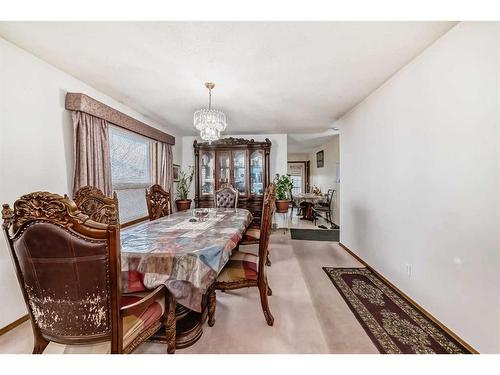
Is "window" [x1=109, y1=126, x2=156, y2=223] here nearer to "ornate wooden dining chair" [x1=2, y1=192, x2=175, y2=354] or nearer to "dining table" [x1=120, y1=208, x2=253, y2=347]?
"dining table" [x1=120, y1=208, x2=253, y2=347]

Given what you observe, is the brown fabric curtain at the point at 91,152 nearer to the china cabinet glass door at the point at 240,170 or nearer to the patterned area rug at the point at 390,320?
the china cabinet glass door at the point at 240,170

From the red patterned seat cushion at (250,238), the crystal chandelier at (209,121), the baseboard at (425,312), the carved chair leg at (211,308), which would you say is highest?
the crystal chandelier at (209,121)

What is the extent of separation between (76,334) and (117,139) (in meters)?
2.79

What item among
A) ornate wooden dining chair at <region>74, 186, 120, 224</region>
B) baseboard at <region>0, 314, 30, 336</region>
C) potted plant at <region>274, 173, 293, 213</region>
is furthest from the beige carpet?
potted plant at <region>274, 173, 293, 213</region>

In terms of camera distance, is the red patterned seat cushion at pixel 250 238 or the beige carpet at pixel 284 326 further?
the red patterned seat cushion at pixel 250 238

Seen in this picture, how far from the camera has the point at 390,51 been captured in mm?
1812

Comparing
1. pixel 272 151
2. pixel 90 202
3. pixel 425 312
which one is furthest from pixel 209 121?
pixel 425 312

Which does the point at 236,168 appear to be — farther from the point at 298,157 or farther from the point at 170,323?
the point at 298,157

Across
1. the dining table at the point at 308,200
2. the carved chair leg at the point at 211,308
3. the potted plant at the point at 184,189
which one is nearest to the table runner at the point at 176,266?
the carved chair leg at the point at 211,308

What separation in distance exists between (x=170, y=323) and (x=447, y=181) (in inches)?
86.6

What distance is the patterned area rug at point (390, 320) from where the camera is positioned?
1.43m

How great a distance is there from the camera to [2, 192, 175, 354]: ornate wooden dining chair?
0.80 metres

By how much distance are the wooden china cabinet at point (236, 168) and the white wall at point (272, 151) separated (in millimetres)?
372
